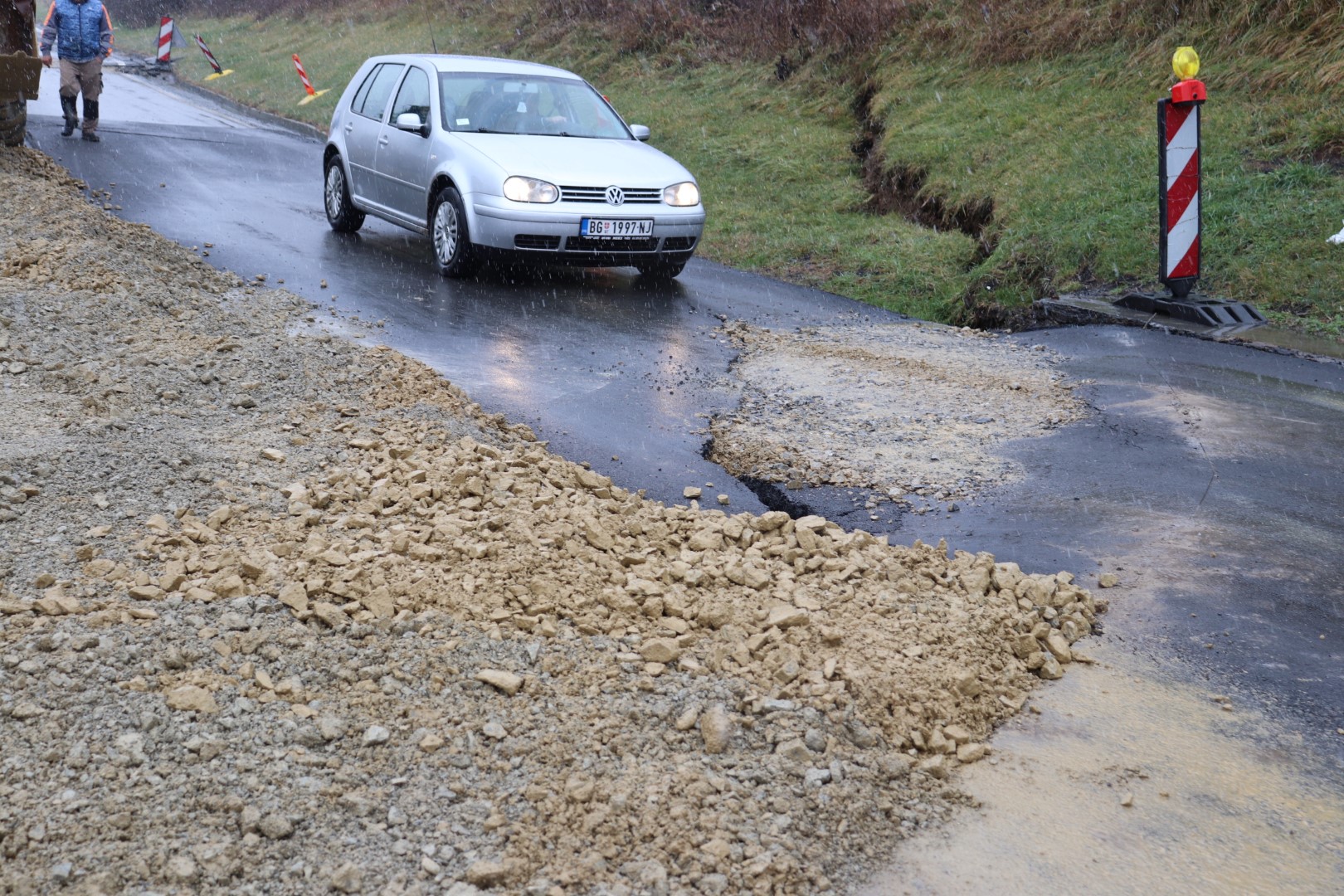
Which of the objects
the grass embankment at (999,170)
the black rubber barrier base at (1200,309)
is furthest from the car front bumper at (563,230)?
the black rubber barrier base at (1200,309)

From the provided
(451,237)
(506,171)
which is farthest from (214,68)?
(506,171)

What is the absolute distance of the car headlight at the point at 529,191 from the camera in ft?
31.9

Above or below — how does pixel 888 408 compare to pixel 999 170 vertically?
below

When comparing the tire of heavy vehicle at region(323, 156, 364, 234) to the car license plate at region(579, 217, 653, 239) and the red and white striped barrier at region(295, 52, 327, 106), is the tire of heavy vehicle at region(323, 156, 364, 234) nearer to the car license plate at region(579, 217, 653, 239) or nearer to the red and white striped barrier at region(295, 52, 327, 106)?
the car license plate at region(579, 217, 653, 239)

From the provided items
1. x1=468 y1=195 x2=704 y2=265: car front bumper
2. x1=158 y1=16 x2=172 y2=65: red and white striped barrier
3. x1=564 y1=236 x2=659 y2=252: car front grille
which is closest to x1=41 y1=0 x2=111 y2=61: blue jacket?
x1=468 y1=195 x2=704 y2=265: car front bumper

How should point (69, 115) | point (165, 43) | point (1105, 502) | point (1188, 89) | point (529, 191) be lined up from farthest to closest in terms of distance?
point (165, 43), point (69, 115), point (529, 191), point (1188, 89), point (1105, 502)

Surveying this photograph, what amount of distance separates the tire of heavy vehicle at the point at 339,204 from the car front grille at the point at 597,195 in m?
3.29

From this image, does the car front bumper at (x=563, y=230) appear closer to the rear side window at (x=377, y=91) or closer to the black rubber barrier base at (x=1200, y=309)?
the rear side window at (x=377, y=91)

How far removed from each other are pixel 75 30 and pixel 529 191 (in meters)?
10.1

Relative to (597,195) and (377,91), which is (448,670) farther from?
(377,91)

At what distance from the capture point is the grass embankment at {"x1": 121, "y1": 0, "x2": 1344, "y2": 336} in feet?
34.2

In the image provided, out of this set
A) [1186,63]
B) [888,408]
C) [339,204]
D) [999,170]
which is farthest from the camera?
[999,170]

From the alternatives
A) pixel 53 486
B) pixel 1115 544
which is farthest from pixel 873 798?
pixel 53 486

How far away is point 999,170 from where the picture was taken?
1348 centimetres
